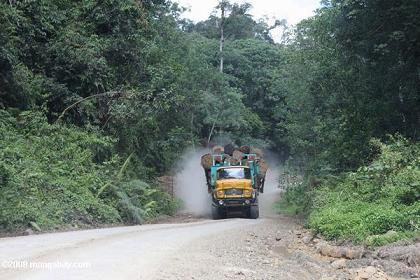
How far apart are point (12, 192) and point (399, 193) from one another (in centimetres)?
1225

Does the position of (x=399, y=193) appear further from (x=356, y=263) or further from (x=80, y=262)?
(x=80, y=262)

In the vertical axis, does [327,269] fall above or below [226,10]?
below

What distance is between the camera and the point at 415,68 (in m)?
22.9

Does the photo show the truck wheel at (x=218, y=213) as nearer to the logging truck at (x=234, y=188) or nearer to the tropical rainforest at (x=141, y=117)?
the logging truck at (x=234, y=188)

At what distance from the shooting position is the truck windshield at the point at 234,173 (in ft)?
89.1

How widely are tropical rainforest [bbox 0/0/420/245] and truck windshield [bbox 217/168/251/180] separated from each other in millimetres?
3250

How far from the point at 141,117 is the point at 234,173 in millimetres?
5854

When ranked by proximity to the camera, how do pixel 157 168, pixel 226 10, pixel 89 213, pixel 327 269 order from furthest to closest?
pixel 226 10
pixel 157 168
pixel 89 213
pixel 327 269

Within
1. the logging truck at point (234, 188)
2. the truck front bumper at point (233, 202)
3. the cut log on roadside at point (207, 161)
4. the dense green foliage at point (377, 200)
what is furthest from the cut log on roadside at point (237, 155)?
the dense green foliage at point (377, 200)

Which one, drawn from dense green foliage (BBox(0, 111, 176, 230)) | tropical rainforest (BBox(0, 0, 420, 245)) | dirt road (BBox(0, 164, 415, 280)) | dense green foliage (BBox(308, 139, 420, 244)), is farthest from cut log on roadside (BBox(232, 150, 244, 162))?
dirt road (BBox(0, 164, 415, 280))

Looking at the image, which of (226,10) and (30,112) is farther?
(226,10)

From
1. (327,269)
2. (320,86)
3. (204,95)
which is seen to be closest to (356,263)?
(327,269)

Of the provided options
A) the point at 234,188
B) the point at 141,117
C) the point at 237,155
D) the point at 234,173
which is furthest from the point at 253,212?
the point at 141,117

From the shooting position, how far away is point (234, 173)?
2731 cm
